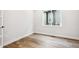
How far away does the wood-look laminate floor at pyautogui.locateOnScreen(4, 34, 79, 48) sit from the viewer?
122cm

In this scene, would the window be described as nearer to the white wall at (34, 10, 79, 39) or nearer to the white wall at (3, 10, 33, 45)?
the white wall at (34, 10, 79, 39)

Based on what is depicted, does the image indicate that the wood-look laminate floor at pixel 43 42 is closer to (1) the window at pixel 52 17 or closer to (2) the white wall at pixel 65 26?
(2) the white wall at pixel 65 26

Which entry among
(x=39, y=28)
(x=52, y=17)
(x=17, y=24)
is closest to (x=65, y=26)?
(x=52, y=17)

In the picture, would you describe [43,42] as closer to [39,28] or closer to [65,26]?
[39,28]

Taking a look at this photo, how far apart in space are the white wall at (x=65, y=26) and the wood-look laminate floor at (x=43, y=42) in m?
0.07

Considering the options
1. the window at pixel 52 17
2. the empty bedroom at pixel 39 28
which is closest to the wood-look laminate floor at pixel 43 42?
the empty bedroom at pixel 39 28

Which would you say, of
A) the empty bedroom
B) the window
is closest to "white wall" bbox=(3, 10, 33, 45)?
the empty bedroom

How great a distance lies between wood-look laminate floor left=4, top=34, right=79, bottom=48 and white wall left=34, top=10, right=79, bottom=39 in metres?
0.07

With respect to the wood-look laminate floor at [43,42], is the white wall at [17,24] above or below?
above

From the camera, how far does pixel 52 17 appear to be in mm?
1270

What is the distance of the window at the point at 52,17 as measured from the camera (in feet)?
4.08

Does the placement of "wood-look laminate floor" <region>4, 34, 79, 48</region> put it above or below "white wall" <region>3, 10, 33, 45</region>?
below

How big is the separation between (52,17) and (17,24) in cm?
47
